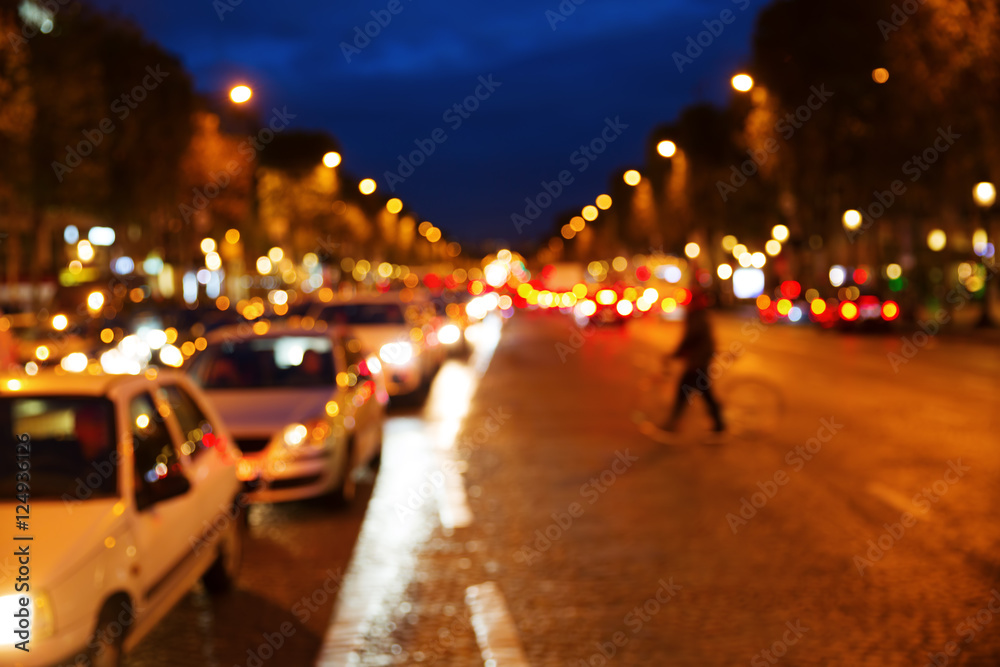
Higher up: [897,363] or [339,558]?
[339,558]

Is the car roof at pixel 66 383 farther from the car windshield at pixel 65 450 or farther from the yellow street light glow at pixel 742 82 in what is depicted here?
the yellow street light glow at pixel 742 82

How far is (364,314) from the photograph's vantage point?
23.6 m

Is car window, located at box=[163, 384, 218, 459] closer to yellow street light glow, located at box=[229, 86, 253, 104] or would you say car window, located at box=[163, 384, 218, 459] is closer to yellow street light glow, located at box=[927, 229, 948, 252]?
Result: yellow street light glow, located at box=[229, 86, 253, 104]

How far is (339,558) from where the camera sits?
868cm

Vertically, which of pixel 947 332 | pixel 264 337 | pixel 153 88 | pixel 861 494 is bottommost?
pixel 947 332

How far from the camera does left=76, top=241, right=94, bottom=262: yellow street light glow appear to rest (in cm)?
6662

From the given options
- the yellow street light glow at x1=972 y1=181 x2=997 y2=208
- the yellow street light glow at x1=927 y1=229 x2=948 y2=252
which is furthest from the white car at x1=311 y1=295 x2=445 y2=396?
the yellow street light glow at x1=927 y1=229 x2=948 y2=252

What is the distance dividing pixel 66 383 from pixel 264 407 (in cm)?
445

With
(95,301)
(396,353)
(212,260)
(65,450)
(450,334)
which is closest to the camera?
(65,450)

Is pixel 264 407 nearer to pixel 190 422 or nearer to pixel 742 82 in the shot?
pixel 190 422

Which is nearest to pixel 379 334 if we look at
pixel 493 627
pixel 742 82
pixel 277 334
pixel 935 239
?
pixel 277 334

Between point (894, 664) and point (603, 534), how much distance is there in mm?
3542

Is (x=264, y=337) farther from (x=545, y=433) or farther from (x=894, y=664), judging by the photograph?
(x=894, y=664)

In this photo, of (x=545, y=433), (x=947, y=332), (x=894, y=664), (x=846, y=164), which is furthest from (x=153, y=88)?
(x=894, y=664)
